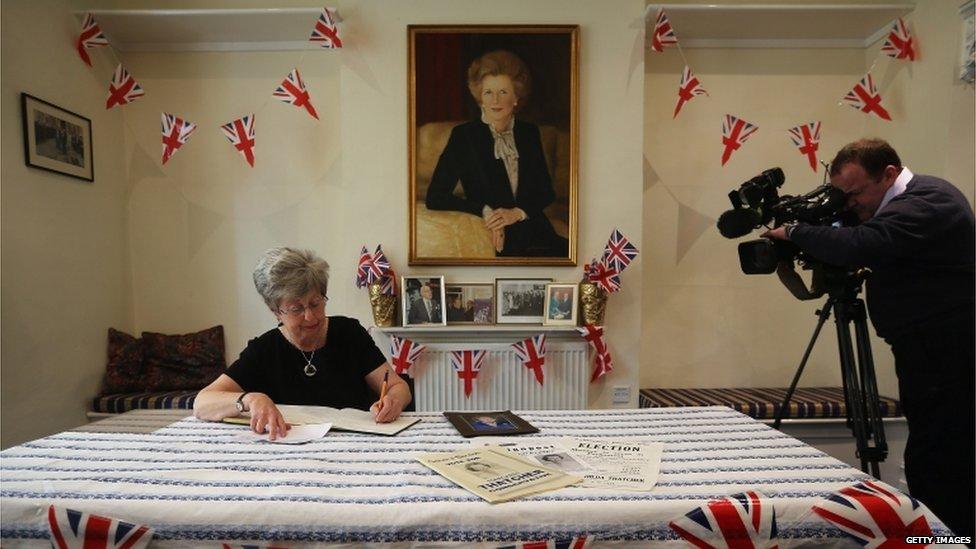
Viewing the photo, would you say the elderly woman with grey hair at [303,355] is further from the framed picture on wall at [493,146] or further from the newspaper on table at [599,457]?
the framed picture on wall at [493,146]

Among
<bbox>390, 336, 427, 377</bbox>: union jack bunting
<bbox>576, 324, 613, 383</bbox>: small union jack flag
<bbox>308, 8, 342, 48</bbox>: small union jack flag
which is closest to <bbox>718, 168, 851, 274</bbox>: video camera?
<bbox>576, 324, 613, 383</bbox>: small union jack flag

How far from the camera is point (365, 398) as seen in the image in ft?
5.68

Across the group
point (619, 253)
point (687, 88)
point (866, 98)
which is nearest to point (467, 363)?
point (619, 253)

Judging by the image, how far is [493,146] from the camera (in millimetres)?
2973

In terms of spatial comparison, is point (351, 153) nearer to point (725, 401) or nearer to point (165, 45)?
point (165, 45)

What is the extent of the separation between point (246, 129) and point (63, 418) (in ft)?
5.86

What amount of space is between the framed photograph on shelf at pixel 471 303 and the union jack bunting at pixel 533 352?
0.75 ft

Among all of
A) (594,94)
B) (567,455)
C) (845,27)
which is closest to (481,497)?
(567,455)

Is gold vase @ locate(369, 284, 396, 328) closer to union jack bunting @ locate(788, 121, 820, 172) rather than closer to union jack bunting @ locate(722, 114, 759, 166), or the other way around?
union jack bunting @ locate(722, 114, 759, 166)

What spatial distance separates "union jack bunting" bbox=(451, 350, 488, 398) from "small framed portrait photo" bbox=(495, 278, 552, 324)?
0.24 meters

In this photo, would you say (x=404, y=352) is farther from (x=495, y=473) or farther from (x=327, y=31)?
(x=495, y=473)

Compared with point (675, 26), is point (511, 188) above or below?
below

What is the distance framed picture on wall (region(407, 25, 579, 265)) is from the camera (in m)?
2.90

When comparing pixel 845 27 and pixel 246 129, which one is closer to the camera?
pixel 246 129
